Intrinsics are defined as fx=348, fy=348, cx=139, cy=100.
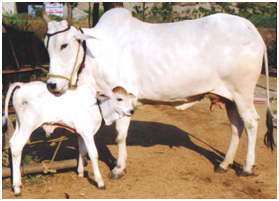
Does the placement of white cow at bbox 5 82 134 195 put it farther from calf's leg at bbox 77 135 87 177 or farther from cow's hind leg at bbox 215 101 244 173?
cow's hind leg at bbox 215 101 244 173

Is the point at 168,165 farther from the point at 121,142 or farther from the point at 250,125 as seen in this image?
the point at 250,125

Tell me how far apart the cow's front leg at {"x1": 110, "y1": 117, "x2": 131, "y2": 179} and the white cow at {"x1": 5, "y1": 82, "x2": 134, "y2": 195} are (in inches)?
14.8

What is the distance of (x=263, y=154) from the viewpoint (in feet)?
17.2

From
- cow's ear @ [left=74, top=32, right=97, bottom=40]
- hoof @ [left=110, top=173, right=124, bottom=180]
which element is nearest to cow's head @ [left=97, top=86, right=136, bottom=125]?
cow's ear @ [left=74, top=32, right=97, bottom=40]

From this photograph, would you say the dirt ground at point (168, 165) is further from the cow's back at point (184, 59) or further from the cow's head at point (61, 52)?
the cow's back at point (184, 59)

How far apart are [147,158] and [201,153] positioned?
0.87m

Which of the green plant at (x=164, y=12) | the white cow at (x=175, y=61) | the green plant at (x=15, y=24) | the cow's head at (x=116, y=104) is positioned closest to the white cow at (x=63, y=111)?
the cow's head at (x=116, y=104)

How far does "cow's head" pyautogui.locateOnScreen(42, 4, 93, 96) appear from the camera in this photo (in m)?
3.76

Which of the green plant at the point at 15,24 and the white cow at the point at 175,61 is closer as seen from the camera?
the white cow at the point at 175,61

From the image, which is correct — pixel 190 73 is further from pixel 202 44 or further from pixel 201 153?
pixel 201 153

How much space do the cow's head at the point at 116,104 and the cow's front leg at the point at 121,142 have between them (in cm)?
38

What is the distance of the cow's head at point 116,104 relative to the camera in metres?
3.73

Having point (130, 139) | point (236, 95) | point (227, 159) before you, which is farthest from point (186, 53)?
point (130, 139)

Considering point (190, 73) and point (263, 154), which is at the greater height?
point (190, 73)
